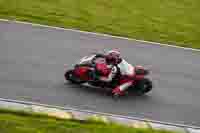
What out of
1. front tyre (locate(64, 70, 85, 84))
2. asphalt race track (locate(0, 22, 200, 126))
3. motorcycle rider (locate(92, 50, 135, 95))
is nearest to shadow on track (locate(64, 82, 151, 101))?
asphalt race track (locate(0, 22, 200, 126))

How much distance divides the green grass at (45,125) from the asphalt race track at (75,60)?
1.37m

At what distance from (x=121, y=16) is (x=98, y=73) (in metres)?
7.05

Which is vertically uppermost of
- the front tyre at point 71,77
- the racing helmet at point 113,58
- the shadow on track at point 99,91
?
the racing helmet at point 113,58

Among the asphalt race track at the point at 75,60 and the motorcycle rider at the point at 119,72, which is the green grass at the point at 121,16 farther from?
the motorcycle rider at the point at 119,72

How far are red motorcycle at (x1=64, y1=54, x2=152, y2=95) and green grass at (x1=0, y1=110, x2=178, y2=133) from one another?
2323mm

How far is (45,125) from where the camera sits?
12719mm

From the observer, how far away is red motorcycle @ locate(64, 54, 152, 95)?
51.1ft

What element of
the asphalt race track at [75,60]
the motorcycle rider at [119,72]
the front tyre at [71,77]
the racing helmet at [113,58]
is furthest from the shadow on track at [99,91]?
the racing helmet at [113,58]

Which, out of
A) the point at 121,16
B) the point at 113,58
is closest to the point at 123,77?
the point at 113,58

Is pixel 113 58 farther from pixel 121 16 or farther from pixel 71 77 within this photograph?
pixel 121 16

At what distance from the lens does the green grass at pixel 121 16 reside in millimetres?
20516

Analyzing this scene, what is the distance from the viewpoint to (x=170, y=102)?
52.5 feet

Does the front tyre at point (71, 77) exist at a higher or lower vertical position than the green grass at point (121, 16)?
lower

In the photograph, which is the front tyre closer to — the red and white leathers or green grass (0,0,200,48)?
the red and white leathers
